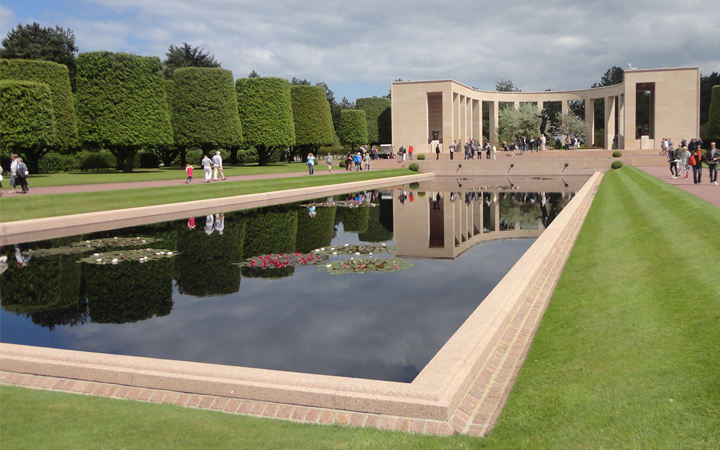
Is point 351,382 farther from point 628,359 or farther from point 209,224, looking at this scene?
point 209,224

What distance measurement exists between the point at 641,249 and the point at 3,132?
3123cm

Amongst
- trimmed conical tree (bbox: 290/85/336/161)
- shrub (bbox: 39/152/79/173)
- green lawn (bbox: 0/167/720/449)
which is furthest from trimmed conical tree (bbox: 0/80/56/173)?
green lawn (bbox: 0/167/720/449)

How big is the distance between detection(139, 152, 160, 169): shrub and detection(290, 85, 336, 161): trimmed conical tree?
13.0 metres

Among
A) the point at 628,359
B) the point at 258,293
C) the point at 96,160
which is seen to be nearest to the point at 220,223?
the point at 258,293

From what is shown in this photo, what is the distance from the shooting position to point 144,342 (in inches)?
261

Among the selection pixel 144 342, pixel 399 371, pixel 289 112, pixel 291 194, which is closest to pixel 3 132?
pixel 291 194

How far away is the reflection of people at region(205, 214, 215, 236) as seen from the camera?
15.1 meters

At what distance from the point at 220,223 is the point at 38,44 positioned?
149 ft

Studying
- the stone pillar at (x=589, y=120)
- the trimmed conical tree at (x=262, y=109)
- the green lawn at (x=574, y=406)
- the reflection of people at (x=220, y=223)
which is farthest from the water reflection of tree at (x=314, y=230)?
the stone pillar at (x=589, y=120)

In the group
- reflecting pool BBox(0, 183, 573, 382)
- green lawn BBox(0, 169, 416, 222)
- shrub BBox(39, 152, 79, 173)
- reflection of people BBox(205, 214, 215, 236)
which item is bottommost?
reflecting pool BBox(0, 183, 573, 382)

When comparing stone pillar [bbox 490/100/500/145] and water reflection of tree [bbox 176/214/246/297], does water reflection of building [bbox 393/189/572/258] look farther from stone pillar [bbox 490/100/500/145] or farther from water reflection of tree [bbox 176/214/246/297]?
stone pillar [bbox 490/100/500/145]

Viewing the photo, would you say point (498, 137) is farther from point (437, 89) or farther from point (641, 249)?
point (641, 249)

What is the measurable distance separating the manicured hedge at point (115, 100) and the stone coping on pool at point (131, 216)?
15.3 metres

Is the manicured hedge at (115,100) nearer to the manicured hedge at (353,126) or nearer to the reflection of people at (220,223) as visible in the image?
the reflection of people at (220,223)
